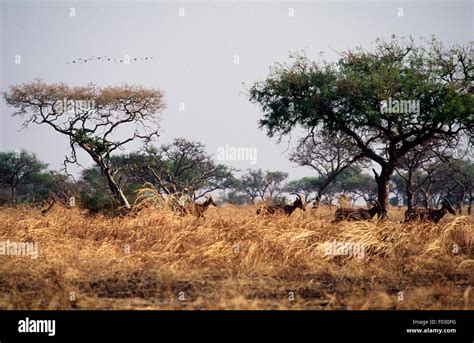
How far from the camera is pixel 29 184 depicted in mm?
32219

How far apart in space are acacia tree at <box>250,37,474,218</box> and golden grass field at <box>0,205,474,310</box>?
429 centimetres

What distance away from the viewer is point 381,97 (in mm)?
15906

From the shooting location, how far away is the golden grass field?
834cm

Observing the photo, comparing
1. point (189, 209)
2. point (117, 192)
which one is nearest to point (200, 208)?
point (189, 209)

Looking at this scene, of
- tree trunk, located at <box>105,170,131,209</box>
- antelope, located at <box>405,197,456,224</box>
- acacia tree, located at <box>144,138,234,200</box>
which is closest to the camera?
antelope, located at <box>405,197,456,224</box>

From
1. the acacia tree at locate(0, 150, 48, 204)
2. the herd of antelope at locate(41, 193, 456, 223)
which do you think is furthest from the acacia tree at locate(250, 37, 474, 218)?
the acacia tree at locate(0, 150, 48, 204)

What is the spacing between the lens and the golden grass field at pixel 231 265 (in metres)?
8.34

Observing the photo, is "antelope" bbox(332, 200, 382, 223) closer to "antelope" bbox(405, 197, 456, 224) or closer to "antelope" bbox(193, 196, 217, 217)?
"antelope" bbox(405, 197, 456, 224)

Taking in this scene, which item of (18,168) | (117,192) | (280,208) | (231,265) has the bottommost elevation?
(231,265)

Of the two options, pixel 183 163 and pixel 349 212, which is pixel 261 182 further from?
pixel 349 212

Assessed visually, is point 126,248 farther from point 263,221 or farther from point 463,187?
point 463,187

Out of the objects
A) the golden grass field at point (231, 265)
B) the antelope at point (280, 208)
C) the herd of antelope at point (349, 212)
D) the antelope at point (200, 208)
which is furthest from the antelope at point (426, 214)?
the antelope at point (200, 208)

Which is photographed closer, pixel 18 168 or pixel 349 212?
pixel 349 212

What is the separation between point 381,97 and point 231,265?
314 inches
